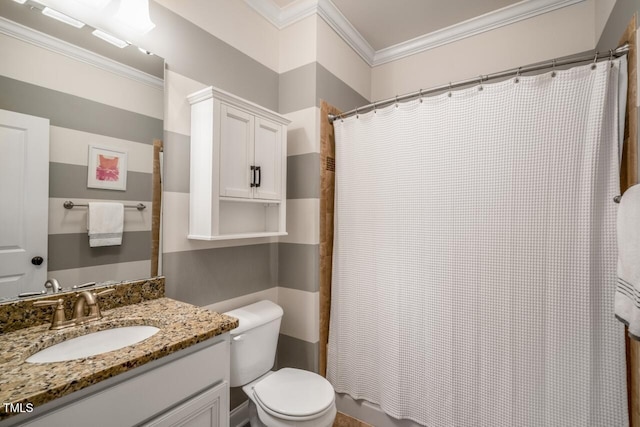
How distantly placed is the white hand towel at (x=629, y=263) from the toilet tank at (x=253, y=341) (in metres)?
1.46

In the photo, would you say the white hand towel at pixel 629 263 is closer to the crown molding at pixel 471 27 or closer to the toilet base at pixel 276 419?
the toilet base at pixel 276 419

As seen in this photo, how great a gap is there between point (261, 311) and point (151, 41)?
148 centimetres

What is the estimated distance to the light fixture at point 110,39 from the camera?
123cm

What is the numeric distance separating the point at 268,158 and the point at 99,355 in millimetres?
1196

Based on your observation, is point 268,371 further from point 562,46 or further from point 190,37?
point 562,46

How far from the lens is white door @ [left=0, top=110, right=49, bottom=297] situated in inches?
39.2

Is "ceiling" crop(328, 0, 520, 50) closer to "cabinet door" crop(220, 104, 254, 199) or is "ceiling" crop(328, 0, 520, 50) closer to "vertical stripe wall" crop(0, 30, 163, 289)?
"cabinet door" crop(220, 104, 254, 199)

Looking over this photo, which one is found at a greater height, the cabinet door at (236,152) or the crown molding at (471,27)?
the crown molding at (471,27)

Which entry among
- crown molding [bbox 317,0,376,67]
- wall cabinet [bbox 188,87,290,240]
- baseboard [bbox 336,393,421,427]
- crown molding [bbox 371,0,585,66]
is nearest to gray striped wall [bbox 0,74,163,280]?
wall cabinet [bbox 188,87,290,240]

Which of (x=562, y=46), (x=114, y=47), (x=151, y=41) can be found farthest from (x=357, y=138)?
(x=562, y=46)

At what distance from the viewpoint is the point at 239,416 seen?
174 cm

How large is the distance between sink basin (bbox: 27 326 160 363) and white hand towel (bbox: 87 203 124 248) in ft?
1.20

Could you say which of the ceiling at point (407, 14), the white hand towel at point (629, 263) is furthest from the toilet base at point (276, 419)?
the ceiling at point (407, 14)

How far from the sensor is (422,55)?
233 cm
